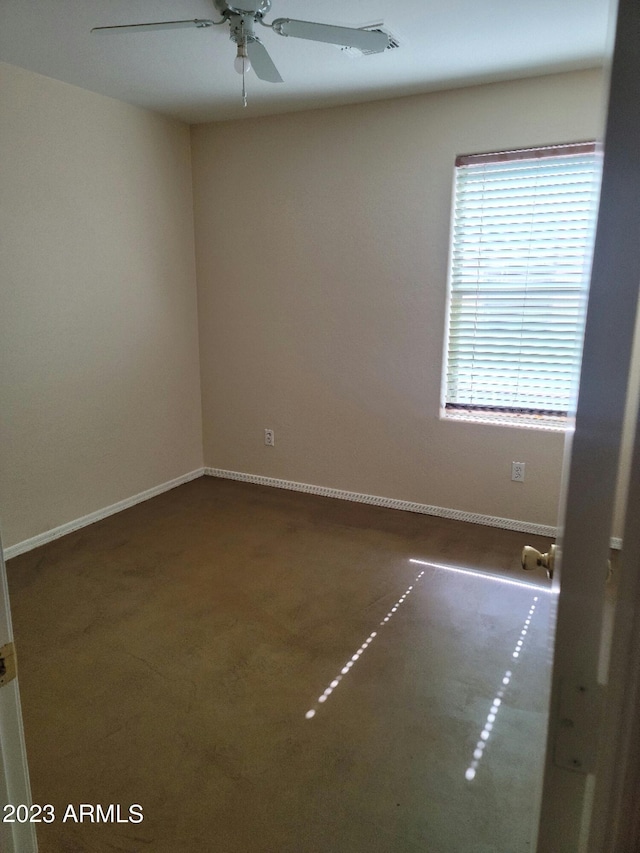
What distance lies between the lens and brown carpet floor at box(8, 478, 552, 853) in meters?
1.47

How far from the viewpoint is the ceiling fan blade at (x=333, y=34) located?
1914 millimetres

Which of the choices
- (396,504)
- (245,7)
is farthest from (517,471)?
(245,7)

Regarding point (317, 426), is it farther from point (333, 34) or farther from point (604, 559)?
point (604, 559)

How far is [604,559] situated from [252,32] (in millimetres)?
2330

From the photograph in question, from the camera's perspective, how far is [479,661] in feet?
6.94

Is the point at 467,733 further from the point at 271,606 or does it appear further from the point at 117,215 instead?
the point at 117,215

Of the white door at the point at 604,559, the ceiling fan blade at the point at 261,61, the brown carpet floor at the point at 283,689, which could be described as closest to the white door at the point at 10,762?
the brown carpet floor at the point at 283,689

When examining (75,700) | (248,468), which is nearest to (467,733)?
(75,700)

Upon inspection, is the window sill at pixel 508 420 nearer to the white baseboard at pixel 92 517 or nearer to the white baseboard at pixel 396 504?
the white baseboard at pixel 396 504

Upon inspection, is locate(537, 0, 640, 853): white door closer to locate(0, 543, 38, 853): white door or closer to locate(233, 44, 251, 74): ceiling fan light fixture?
locate(0, 543, 38, 853): white door

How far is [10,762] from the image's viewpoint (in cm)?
93

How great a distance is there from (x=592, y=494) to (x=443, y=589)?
226cm

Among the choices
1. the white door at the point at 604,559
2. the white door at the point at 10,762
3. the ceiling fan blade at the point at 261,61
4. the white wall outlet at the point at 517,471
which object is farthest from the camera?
the white wall outlet at the point at 517,471

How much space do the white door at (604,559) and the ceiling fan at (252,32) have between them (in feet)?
5.92
